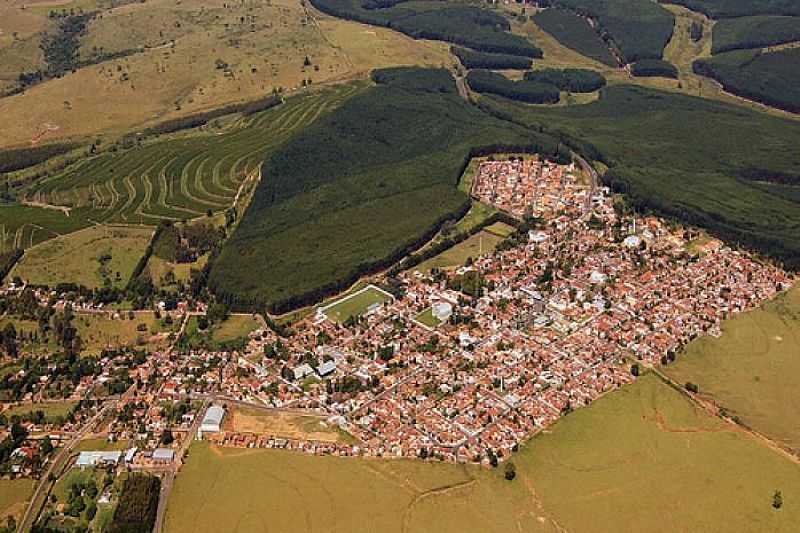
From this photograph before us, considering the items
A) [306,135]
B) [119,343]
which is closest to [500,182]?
[306,135]

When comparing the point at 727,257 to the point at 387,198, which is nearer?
the point at 727,257

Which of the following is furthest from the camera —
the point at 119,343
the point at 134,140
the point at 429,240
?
the point at 134,140

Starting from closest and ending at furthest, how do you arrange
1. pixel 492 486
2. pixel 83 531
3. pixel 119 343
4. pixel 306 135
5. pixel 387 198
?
pixel 83 531, pixel 492 486, pixel 119 343, pixel 387 198, pixel 306 135

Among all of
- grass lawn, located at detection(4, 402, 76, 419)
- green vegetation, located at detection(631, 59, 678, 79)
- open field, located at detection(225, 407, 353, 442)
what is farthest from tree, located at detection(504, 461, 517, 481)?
green vegetation, located at detection(631, 59, 678, 79)

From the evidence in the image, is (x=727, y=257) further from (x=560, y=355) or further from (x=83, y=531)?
(x=83, y=531)

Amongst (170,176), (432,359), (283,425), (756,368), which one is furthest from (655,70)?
(283,425)

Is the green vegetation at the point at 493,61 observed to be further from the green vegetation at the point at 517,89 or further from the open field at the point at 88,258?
the open field at the point at 88,258
